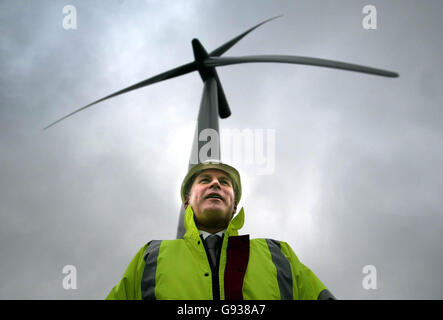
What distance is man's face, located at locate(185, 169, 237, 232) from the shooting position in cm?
552

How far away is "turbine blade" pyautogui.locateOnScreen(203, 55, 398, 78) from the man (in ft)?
43.4

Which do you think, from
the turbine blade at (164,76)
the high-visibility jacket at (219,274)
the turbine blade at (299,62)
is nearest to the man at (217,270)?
the high-visibility jacket at (219,274)

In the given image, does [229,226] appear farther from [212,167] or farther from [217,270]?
[212,167]

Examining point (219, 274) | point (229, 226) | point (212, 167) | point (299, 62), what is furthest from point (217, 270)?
point (299, 62)

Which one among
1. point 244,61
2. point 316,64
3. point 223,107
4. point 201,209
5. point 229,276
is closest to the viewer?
point 229,276

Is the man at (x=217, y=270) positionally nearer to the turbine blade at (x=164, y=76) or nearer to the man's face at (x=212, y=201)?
the man's face at (x=212, y=201)

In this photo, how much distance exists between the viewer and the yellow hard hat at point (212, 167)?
6.37m

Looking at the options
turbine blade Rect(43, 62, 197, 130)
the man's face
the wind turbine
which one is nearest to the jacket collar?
the man's face

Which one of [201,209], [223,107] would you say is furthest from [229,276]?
[223,107]
